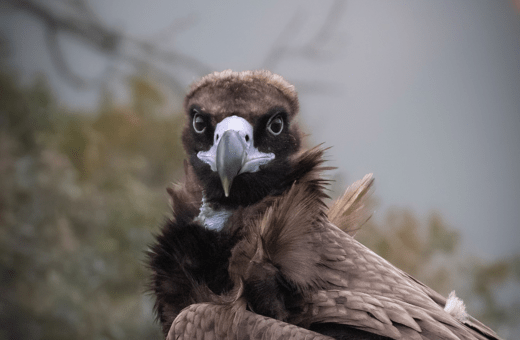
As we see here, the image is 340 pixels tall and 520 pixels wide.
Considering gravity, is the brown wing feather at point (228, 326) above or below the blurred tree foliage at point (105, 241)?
below

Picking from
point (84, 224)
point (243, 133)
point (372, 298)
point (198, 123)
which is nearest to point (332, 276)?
point (372, 298)

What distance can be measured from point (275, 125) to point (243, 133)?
12cm

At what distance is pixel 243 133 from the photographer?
1.00 meters

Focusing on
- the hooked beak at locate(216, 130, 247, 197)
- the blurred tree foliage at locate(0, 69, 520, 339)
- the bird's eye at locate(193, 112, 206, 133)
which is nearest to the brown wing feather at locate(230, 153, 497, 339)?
the hooked beak at locate(216, 130, 247, 197)

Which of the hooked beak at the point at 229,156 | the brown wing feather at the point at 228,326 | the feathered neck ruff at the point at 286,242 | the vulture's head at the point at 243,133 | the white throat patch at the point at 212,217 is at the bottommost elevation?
the brown wing feather at the point at 228,326

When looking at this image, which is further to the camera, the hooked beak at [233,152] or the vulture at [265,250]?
the hooked beak at [233,152]

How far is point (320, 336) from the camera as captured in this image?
0.80 metres

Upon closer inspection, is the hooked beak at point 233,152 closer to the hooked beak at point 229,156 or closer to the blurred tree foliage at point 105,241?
the hooked beak at point 229,156

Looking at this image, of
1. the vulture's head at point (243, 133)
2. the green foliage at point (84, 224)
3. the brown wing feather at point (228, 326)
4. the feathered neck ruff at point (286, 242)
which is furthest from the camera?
the green foliage at point (84, 224)

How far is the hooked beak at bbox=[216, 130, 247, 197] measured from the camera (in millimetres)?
962

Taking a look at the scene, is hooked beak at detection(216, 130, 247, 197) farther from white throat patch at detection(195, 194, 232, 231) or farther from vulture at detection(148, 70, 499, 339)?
white throat patch at detection(195, 194, 232, 231)

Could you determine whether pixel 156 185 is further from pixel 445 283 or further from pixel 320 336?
pixel 320 336

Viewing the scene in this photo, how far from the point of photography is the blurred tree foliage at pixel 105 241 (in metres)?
3.60

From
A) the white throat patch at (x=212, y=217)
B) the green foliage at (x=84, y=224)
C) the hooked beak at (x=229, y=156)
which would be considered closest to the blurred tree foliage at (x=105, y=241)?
the green foliage at (x=84, y=224)
